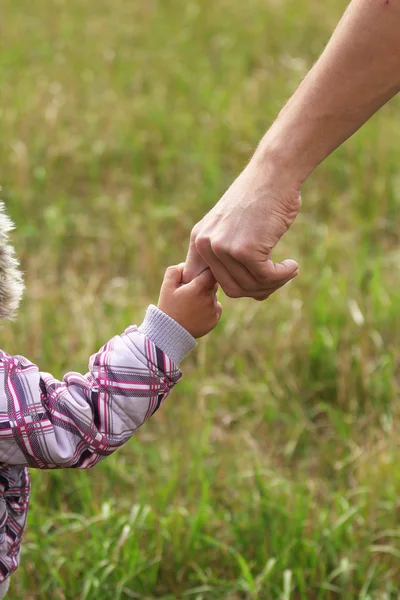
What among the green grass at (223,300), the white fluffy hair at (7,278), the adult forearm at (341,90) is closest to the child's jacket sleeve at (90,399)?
the white fluffy hair at (7,278)

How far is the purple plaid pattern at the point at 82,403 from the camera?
4.82 ft

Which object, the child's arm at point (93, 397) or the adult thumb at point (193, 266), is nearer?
the child's arm at point (93, 397)

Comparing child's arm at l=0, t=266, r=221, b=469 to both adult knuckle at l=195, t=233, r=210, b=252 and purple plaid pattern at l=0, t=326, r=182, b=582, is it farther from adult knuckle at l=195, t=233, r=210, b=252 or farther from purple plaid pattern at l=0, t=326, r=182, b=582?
adult knuckle at l=195, t=233, r=210, b=252

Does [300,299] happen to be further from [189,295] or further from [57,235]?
[189,295]

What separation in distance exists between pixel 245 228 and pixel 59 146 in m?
3.09

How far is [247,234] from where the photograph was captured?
158cm

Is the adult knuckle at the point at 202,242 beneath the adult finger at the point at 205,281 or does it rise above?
above

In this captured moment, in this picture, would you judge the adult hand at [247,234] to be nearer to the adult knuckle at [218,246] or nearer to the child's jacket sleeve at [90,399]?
the adult knuckle at [218,246]

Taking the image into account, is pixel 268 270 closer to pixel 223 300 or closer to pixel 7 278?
pixel 7 278

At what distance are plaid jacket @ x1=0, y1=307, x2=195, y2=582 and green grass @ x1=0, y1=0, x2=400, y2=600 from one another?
0.85 metres

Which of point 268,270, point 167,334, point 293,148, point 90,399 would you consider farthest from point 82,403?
point 293,148

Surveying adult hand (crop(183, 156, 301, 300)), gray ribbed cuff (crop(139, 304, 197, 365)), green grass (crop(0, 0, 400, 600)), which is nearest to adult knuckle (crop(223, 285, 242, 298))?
adult hand (crop(183, 156, 301, 300))

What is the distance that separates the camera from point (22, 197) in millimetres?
4191

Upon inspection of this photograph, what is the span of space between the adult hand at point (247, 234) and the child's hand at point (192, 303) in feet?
0.09
